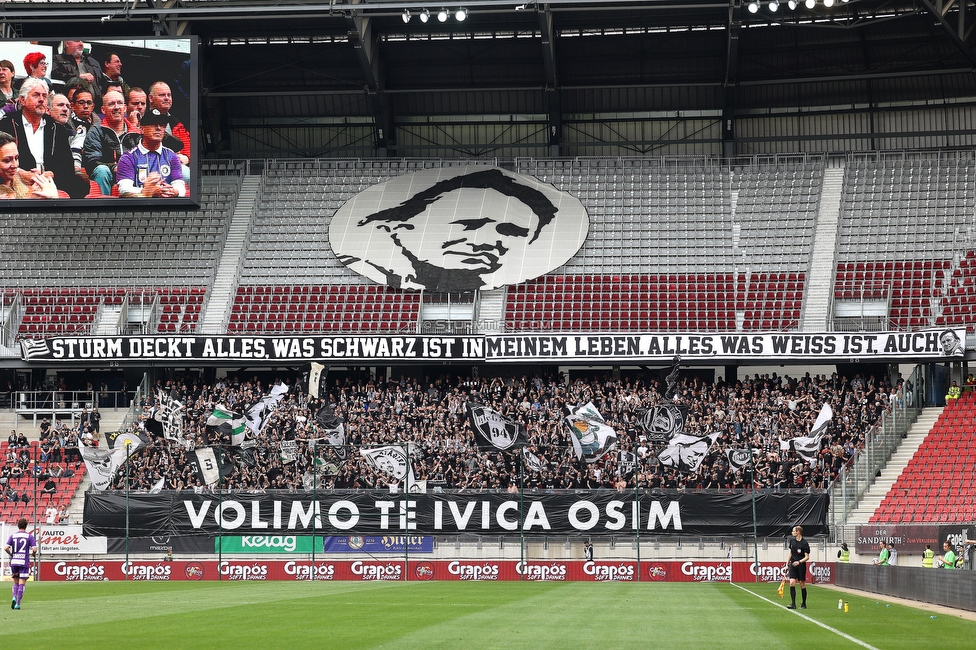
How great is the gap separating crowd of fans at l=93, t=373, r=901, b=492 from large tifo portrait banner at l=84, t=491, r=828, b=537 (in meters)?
1.13

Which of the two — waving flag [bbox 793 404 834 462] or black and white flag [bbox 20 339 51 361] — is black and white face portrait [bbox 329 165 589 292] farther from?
waving flag [bbox 793 404 834 462]

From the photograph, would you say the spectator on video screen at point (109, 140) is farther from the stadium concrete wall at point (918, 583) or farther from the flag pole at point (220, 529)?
the stadium concrete wall at point (918, 583)

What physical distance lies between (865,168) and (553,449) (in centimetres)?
2422

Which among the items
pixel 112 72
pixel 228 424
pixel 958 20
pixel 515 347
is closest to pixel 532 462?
pixel 515 347

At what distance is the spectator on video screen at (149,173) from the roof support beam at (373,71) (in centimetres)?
888

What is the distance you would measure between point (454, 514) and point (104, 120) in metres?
23.5

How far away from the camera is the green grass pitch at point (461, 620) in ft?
48.3

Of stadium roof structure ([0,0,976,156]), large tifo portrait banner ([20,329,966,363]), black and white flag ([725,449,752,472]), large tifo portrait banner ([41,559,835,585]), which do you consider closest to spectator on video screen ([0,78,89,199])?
stadium roof structure ([0,0,976,156])

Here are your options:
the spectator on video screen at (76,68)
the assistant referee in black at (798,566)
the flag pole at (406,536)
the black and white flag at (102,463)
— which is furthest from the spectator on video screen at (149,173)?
the assistant referee in black at (798,566)

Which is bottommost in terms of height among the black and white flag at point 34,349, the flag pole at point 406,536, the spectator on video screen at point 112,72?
the flag pole at point 406,536

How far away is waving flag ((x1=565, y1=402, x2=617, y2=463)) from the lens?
126ft

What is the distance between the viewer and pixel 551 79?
5344 centimetres

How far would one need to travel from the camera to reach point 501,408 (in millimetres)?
42469

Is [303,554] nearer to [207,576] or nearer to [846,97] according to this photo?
[207,576]
